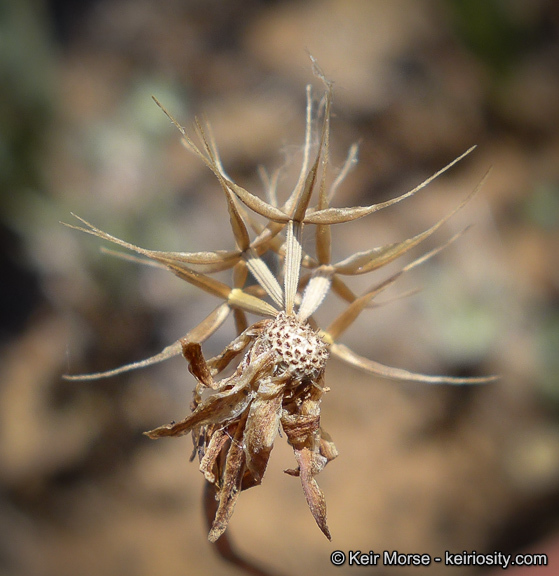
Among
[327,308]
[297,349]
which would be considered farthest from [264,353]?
[327,308]

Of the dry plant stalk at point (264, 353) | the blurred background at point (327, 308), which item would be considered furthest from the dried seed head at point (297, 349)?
the blurred background at point (327, 308)

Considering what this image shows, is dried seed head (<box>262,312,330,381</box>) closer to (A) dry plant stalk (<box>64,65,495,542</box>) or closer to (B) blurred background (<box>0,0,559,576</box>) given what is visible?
(A) dry plant stalk (<box>64,65,495,542</box>)

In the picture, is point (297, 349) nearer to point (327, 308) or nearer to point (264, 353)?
point (264, 353)

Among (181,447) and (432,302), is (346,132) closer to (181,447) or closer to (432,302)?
(432,302)

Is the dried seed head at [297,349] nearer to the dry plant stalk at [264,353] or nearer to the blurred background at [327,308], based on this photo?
the dry plant stalk at [264,353]

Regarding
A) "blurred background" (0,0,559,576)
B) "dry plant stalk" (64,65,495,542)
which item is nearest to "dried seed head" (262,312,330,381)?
"dry plant stalk" (64,65,495,542)
